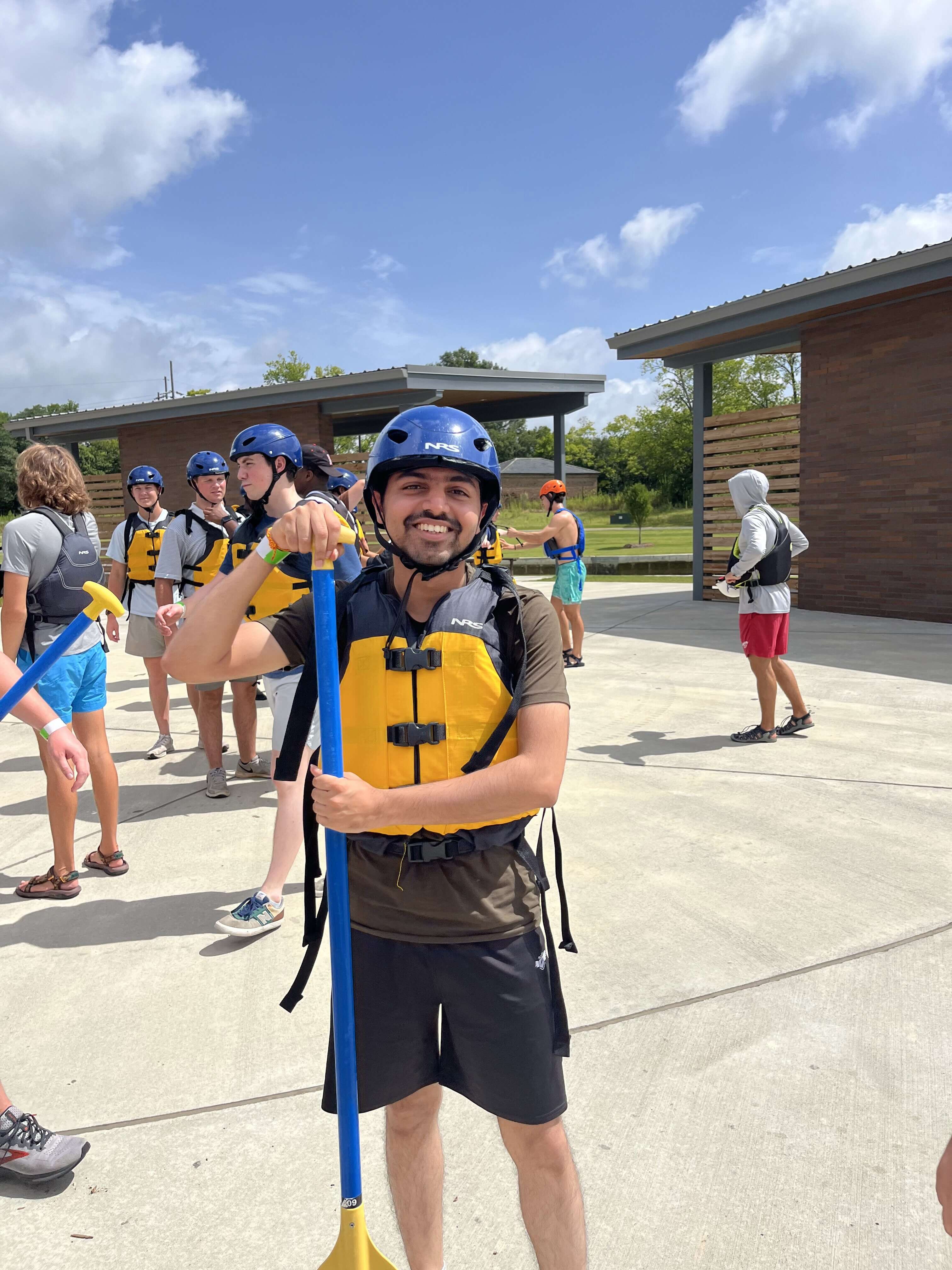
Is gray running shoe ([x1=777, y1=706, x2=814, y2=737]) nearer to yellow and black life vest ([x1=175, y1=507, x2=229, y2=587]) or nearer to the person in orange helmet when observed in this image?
the person in orange helmet

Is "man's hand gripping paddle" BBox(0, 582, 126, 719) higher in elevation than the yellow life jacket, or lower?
lower

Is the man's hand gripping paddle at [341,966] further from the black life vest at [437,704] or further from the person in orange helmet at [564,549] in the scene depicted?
the person in orange helmet at [564,549]

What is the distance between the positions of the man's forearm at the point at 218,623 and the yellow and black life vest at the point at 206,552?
3980 mm

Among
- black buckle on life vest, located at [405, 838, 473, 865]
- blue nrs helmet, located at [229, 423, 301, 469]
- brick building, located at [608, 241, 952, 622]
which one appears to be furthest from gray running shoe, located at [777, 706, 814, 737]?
brick building, located at [608, 241, 952, 622]

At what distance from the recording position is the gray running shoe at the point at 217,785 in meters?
5.29

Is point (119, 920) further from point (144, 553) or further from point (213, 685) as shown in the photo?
point (144, 553)

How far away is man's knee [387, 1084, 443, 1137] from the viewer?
179cm

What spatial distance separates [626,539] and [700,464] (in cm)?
2442

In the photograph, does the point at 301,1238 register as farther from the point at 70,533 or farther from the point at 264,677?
the point at 70,533

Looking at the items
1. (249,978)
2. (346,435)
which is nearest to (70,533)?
(249,978)

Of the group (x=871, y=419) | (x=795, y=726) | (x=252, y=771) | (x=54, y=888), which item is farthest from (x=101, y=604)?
(x=871, y=419)

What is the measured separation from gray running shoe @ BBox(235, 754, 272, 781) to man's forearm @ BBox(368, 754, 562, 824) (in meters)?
4.31

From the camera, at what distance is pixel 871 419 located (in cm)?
1206

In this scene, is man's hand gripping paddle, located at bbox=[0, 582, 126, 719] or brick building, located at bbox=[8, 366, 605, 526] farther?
brick building, located at bbox=[8, 366, 605, 526]
